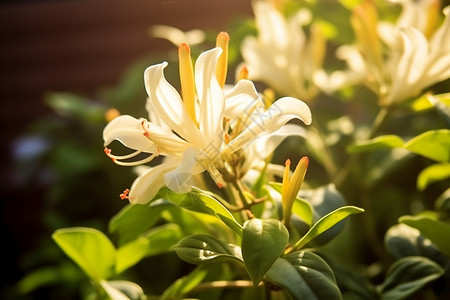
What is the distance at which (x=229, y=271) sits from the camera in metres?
0.59

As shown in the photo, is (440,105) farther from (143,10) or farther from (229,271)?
(143,10)

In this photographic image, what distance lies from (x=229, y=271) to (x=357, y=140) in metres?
0.27

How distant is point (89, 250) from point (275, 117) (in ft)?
0.84

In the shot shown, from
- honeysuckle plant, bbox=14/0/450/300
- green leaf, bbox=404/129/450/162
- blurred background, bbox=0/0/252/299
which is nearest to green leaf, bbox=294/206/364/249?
honeysuckle plant, bbox=14/0/450/300

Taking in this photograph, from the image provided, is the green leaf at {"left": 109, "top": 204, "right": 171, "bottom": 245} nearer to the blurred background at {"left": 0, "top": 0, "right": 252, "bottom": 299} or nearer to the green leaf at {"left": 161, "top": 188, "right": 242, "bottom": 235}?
the green leaf at {"left": 161, "top": 188, "right": 242, "bottom": 235}

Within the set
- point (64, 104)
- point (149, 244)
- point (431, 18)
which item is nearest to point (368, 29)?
point (431, 18)

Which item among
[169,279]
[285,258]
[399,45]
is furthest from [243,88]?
[169,279]

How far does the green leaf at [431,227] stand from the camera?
49 cm

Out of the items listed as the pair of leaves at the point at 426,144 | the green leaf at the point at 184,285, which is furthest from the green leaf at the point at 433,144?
the green leaf at the point at 184,285

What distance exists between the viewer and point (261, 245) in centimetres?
41

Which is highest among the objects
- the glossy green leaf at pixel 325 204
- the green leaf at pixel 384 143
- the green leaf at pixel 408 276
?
the green leaf at pixel 384 143

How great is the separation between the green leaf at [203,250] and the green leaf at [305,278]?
0.03 metres

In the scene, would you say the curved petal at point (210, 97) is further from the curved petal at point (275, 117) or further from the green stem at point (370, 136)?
the green stem at point (370, 136)

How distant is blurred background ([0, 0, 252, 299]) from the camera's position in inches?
44.8
